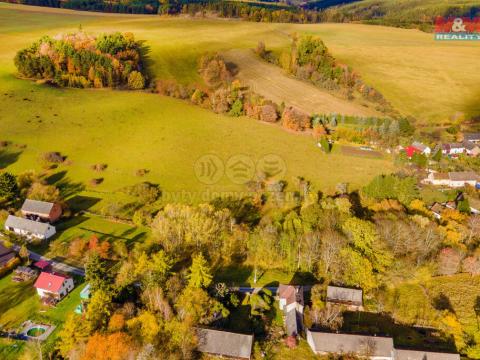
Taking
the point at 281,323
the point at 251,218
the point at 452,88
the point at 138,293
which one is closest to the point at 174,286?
the point at 138,293

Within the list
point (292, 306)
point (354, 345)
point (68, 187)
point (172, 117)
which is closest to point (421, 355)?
point (354, 345)

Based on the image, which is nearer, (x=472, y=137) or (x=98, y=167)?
(x=98, y=167)

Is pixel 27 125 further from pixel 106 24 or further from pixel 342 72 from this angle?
pixel 342 72

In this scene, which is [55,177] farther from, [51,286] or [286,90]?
[286,90]

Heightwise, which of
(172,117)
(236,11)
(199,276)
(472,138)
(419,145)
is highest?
(236,11)

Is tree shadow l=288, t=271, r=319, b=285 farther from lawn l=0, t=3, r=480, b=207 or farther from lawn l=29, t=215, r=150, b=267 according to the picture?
A: lawn l=29, t=215, r=150, b=267
